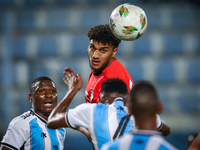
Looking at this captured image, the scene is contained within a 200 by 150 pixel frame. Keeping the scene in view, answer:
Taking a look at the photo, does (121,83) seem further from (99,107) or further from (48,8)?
(48,8)

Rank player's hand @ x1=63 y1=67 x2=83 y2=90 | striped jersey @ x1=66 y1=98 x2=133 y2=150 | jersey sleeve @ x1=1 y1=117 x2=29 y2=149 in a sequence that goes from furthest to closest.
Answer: jersey sleeve @ x1=1 y1=117 x2=29 y2=149 < player's hand @ x1=63 y1=67 x2=83 y2=90 < striped jersey @ x1=66 y1=98 x2=133 y2=150

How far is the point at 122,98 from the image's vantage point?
287 centimetres

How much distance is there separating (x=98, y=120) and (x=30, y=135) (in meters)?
1.21

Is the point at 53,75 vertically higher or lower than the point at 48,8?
lower

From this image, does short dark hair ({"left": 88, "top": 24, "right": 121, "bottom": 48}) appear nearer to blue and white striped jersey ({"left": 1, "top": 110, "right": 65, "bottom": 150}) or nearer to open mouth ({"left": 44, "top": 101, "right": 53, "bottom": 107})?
open mouth ({"left": 44, "top": 101, "right": 53, "bottom": 107})

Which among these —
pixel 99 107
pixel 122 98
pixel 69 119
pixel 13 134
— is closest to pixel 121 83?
pixel 122 98

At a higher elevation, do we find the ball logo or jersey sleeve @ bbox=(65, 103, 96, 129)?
the ball logo

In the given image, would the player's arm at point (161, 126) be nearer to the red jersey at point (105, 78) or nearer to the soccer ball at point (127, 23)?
the red jersey at point (105, 78)

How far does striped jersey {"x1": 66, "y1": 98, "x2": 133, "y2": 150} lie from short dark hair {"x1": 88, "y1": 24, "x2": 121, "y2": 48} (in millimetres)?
1198

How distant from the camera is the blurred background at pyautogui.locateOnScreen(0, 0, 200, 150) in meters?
9.31

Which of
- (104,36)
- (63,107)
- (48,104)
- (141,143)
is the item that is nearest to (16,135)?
(48,104)

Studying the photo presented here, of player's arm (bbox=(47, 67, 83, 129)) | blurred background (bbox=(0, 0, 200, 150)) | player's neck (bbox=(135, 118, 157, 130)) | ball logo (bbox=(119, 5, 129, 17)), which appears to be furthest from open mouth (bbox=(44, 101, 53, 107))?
blurred background (bbox=(0, 0, 200, 150))

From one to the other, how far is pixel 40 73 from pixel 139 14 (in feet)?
20.9

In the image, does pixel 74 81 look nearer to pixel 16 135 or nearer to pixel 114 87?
pixel 114 87
